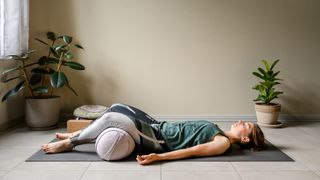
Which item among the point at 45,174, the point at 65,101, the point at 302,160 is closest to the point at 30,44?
the point at 65,101

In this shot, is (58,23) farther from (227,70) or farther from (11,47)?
(227,70)

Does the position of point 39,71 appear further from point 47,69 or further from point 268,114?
point 268,114

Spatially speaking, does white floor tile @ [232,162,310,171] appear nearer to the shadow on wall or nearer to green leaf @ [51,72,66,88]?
the shadow on wall

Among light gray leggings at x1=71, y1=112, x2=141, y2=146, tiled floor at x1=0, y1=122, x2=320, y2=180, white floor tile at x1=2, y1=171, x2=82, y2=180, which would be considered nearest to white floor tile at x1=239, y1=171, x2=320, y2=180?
tiled floor at x1=0, y1=122, x2=320, y2=180

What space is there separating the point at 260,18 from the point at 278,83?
0.83 metres

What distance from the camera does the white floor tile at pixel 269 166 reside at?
2107mm

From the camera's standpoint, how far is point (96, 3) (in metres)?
3.71

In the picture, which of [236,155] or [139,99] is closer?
[236,155]

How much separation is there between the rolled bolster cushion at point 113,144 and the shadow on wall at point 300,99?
94.5 inches

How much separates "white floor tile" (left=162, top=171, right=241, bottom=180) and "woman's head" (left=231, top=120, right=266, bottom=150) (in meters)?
0.48

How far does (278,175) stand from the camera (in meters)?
1.99

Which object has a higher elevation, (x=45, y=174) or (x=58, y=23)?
(x=58, y=23)

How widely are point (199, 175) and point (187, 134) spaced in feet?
1.55

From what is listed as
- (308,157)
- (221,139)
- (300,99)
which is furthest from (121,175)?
(300,99)
